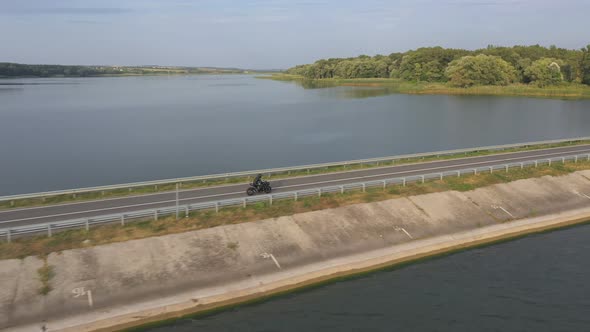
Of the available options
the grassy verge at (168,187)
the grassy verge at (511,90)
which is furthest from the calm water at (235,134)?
the grassy verge at (511,90)

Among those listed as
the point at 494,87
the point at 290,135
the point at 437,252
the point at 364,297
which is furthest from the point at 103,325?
the point at 494,87

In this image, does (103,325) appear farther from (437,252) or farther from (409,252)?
(437,252)

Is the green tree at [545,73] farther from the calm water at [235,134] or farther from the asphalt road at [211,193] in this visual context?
the asphalt road at [211,193]

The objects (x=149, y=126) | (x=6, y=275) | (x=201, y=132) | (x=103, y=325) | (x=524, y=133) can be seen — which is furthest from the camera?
(x=149, y=126)

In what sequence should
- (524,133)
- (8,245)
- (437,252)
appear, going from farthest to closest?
(524,133)
(437,252)
(8,245)

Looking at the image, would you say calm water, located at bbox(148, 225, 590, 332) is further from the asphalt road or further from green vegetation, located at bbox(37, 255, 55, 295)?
the asphalt road

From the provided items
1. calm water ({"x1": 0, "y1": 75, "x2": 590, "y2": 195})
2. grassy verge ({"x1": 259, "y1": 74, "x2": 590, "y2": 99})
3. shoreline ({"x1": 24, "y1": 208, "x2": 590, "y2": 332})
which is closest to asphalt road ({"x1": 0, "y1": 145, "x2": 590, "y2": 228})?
shoreline ({"x1": 24, "y1": 208, "x2": 590, "y2": 332})

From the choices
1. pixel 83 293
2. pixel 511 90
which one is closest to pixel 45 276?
pixel 83 293
